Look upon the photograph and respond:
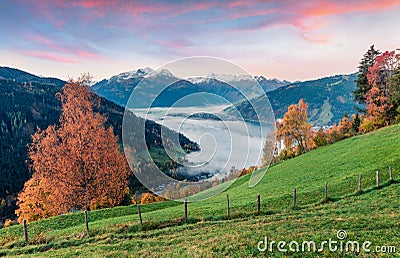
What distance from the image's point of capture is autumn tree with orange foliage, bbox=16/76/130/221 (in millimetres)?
22172

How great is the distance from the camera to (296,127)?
5416cm

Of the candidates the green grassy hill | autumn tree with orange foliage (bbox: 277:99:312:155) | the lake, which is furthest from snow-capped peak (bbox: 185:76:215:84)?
autumn tree with orange foliage (bbox: 277:99:312:155)

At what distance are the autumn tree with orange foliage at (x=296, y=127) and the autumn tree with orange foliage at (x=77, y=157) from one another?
37.9m

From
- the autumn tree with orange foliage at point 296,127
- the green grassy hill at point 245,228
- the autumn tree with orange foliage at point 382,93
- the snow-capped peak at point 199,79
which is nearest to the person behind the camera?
the snow-capped peak at point 199,79

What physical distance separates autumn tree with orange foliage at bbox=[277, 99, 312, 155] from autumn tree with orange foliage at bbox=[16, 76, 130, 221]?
37861mm

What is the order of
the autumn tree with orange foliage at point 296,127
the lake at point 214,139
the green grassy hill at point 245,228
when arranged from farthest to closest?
the autumn tree with orange foliage at point 296,127
the green grassy hill at point 245,228
the lake at point 214,139

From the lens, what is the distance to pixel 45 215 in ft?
98.4

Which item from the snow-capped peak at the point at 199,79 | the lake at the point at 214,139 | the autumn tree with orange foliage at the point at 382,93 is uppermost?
the autumn tree with orange foliage at the point at 382,93

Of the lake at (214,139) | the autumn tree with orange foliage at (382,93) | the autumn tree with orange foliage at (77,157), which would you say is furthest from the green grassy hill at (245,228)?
the autumn tree with orange foliage at (382,93)

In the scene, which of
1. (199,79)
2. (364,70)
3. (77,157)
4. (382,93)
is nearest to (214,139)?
(199,79)

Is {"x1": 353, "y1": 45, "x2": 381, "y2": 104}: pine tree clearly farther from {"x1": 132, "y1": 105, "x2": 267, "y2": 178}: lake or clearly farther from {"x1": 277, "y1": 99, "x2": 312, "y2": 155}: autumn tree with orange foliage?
{"x1": 132, "y1": 105, "x2": 267, "y2": 178}: lake

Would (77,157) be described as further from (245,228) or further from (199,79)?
(199,79)

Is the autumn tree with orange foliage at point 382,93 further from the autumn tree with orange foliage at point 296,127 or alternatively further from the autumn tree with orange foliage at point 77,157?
the autumn tree with orange foliage at point 77,157

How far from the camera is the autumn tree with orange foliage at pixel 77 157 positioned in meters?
22.2
